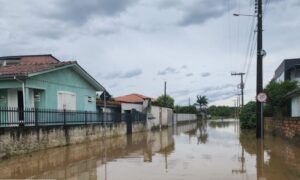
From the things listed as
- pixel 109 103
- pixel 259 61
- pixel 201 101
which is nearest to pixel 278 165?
pixel 259 61

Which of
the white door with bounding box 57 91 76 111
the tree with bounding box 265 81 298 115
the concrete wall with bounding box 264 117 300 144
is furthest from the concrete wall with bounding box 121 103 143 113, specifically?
the tree with bounding box 265 81 298 115

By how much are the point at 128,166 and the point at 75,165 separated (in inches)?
71.7

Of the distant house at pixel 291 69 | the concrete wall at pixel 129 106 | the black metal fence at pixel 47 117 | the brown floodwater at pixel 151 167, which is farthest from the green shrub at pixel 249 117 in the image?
the brown floodwater at pixel 151 167

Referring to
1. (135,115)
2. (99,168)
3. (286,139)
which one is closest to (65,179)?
(99,168)

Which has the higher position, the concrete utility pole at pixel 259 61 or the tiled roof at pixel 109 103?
the concrete utility pole at pixel 259 61

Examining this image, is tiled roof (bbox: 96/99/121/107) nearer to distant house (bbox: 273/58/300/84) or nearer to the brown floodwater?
the brown floodwater

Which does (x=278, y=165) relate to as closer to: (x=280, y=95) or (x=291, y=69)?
(x=280, y=95)

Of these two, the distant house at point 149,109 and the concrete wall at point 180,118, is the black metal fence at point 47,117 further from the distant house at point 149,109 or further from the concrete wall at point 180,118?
the concrete wall at point 180,118

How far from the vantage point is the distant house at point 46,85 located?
20781mm

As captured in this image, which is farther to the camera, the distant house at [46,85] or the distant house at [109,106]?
the distant house at [109,106]

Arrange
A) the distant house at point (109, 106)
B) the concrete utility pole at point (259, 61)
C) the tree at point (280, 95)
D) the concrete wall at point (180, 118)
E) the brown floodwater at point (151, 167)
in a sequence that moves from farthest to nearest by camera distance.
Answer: the concrete wall at point (180, 118)
the distant house at point (109, 106)
the tree at point (280, 95)
the concrete utility pole at point (259, 61)
the brown floodwater at point (151, 167)

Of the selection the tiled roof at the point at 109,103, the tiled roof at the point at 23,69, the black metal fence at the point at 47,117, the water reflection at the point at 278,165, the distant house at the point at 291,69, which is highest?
the distant house at the point at 291,69

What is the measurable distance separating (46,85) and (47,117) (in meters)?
4.07

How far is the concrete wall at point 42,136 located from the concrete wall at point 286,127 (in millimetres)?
11546
